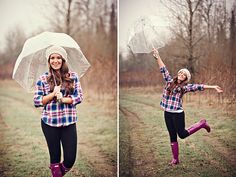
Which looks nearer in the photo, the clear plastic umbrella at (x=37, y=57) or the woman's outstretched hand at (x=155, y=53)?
the clear plastic umbrella at (x=37, y=57)

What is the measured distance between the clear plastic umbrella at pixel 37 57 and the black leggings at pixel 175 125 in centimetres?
88

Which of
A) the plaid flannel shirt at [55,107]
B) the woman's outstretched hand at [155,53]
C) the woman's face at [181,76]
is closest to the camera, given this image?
the plaid flannel shirt at [55,107]

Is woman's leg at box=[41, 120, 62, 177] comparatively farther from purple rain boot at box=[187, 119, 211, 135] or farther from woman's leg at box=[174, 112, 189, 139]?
purple rain boot at box=[187, 119, 211, 135]

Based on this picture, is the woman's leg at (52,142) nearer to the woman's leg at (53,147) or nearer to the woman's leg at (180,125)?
the woman's leg at (53,147)

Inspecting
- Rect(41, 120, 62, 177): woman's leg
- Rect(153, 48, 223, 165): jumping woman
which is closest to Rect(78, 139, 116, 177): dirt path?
Rect(41, 120, 62, 177): woman's leg

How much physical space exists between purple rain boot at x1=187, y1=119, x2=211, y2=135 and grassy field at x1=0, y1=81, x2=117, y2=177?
784 millimetres

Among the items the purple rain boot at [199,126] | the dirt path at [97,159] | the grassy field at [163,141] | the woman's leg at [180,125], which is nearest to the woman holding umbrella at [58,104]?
the dirt path at [97,159]

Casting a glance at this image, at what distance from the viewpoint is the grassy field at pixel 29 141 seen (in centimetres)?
321

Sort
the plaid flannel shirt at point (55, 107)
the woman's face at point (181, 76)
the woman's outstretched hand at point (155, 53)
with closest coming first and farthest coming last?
the plaid flannel shirt at point (55, 107) → the woman's face at point (181, 76) → the woman's outstretched hand at point (155, 53)

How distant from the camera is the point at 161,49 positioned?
3.34 metres

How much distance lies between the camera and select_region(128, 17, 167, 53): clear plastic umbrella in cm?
332

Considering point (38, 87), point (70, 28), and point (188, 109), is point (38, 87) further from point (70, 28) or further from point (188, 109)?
point (188, 109)

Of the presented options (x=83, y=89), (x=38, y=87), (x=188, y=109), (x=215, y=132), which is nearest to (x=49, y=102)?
(x=38, y=87)

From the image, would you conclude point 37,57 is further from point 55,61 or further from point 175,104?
point 175,104
